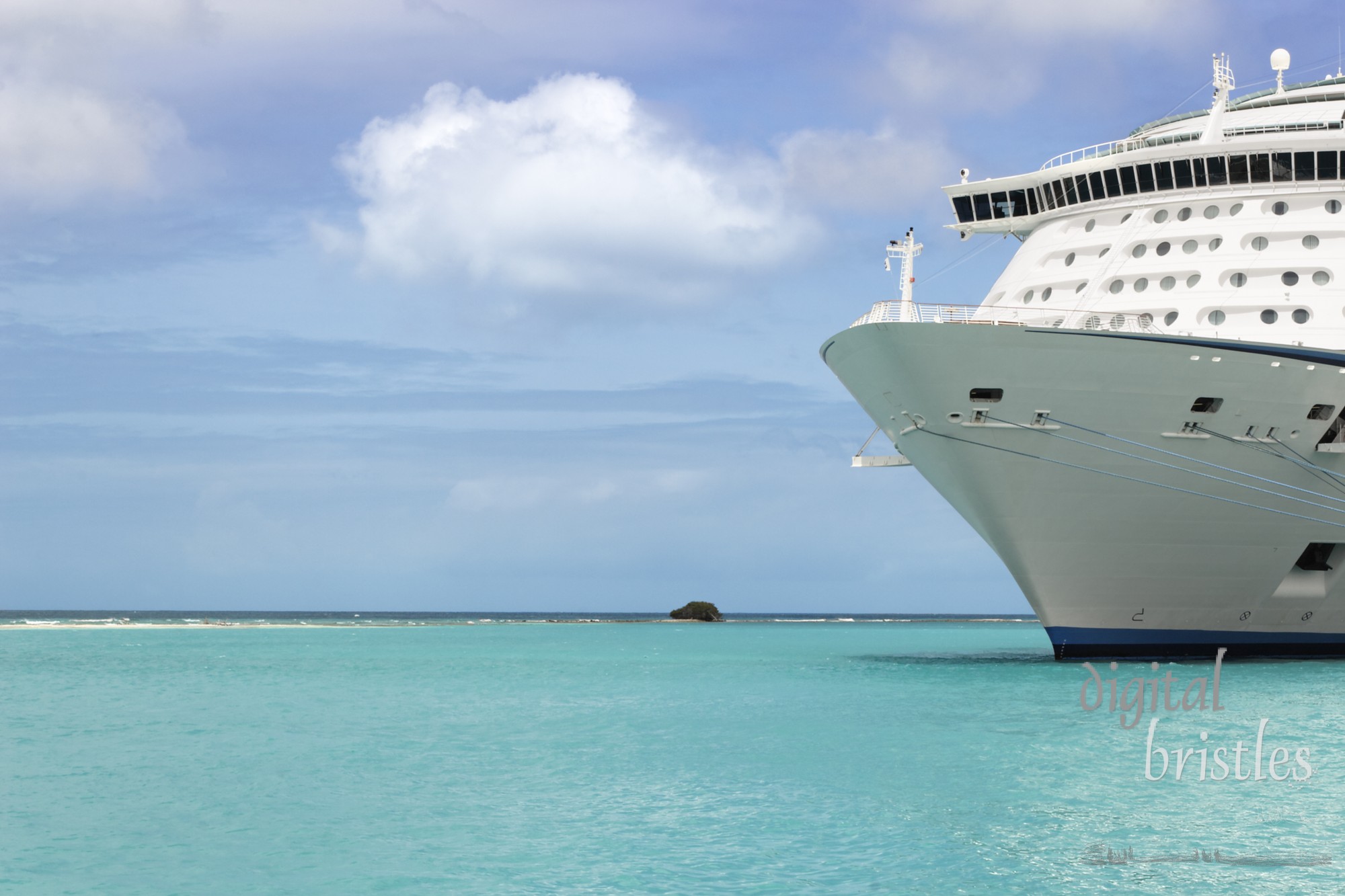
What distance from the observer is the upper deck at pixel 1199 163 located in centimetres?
2838

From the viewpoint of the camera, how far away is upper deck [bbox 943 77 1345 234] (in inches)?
1117

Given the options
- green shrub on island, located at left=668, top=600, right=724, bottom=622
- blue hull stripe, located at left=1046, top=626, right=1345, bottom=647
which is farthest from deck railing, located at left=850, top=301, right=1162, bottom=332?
green shrub on island, located at left=668, top=600, right=724, bottom=622

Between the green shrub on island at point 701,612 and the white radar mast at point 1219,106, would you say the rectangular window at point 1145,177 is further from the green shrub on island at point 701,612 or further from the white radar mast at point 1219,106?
the green shrub on island at point 701,612

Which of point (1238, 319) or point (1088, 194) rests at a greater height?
point (1088, 194)

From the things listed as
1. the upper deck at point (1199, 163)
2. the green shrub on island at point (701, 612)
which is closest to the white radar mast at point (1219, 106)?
the upper deck at point (1199, 163)

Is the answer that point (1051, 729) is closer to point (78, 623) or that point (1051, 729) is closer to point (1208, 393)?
point (1208, 393)

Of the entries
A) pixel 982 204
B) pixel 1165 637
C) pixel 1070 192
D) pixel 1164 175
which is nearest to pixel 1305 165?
pixel 1164 175

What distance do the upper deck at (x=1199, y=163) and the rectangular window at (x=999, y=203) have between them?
0.03m

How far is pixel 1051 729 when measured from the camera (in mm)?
20891

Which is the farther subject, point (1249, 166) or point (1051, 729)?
point (1249, 166)

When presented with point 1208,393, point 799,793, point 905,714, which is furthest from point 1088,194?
point 799,793

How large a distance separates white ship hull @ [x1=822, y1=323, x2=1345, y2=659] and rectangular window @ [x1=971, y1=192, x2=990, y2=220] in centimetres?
789

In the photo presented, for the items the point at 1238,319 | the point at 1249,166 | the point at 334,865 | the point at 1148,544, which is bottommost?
the point at 334,865

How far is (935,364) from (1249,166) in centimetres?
933
